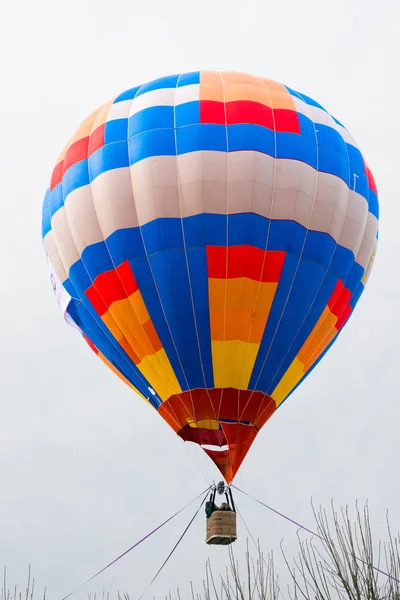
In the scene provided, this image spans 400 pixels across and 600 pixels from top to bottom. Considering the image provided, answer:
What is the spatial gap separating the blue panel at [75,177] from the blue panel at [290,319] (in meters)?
3.80

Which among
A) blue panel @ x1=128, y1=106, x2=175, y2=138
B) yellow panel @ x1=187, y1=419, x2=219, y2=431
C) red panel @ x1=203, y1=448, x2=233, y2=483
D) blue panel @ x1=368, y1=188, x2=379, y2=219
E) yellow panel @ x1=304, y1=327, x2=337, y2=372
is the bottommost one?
red panel @ x1=203, y1=448, x2=233, y2=483

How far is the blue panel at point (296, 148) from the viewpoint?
1967cm

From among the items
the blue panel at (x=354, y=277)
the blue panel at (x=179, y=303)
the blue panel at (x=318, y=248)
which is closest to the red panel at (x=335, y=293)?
the blue panel at (x=354, y=277)

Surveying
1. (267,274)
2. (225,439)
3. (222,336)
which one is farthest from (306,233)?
(225,439)

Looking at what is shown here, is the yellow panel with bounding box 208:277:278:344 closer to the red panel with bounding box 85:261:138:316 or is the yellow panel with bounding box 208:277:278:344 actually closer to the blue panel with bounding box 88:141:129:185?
the red panel with bounding box 85:261:138:316

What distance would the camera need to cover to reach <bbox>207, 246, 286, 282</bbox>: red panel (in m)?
19.2

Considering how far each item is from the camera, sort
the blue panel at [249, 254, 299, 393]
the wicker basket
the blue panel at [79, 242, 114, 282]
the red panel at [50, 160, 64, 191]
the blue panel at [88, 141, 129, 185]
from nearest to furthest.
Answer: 1. the wicker basket
2. the blue panel at [249, 254, 299, 393]
3. the blue panel at [79, 242, 114, 282]
4. the blue panel at [88, 141, 129, 185]
5. the red panel at [50, 160, 64, 191]

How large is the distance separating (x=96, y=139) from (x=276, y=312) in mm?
4293

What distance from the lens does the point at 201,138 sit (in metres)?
19.5

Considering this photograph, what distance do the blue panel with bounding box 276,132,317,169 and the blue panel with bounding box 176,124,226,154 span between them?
945 millimetres

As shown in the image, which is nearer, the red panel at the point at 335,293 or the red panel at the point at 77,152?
the red panel at the point at 335,293

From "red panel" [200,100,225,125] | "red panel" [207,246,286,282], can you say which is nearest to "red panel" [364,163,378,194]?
"red panel" [207,246,286,282]

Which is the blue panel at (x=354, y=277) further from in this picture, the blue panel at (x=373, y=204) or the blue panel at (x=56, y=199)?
the blue panel at (x=56, y=199)

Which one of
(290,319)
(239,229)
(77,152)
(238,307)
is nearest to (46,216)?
(77,152)
